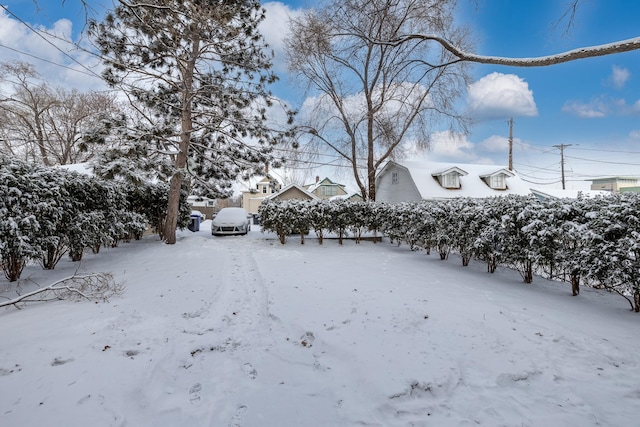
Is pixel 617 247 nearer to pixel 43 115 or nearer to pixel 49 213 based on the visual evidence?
pixel 49 213

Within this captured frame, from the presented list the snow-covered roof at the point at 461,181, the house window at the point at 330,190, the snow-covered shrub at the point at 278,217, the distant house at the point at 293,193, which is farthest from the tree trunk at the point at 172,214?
the house window at the point at 330,190

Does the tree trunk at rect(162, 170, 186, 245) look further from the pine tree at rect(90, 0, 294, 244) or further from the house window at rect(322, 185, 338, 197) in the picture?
the house window at rect(322, 185, 338, 197)

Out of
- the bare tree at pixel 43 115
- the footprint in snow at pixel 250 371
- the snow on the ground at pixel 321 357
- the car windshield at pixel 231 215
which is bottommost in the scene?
the footprint in snow at pixel 250 371

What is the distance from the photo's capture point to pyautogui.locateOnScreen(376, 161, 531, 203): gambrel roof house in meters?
19.8

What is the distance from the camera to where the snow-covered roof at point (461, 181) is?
1962 centimetres

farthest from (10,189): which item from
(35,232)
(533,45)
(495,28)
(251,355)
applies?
(495,28)

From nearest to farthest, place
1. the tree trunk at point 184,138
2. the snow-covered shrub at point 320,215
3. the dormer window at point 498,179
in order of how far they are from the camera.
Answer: the tree trunk at point 184,138 → the snow-covered shrub at point 320,215 → the dormer window at point 498,179

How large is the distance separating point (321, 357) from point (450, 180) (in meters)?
20.0

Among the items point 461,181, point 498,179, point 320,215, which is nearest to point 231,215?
point 320,215

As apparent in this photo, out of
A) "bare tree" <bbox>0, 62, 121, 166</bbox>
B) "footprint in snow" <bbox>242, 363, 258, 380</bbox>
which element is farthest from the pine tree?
"bare tree" <bbox>0, 62, 121, 166</bbox>

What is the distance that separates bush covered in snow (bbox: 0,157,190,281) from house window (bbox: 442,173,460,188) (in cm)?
1864

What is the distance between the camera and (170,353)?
9.40 feet

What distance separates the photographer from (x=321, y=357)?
2.94m

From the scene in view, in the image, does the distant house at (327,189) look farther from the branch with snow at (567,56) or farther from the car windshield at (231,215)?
the branch with snow at (567,56)
